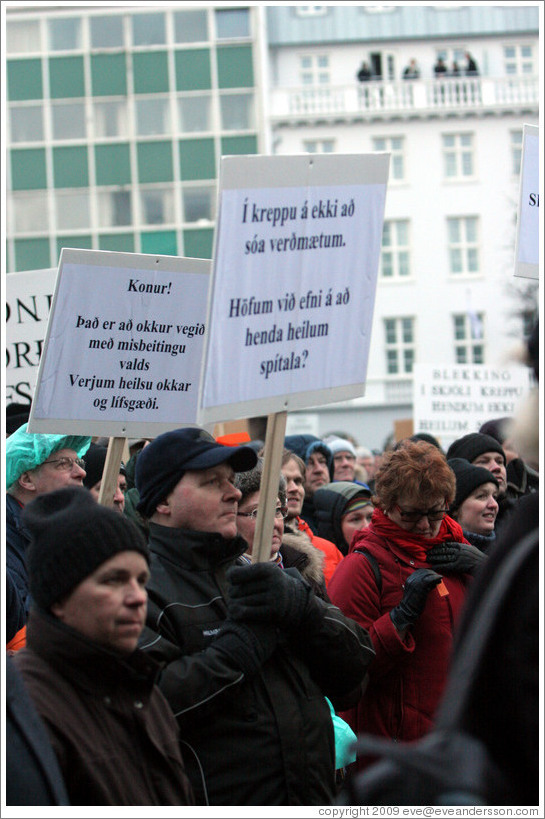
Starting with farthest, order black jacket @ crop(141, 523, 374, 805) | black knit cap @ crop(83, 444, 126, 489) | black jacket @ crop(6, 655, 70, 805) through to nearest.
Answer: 1. black knit cap @ crop(83, 444, 126, 489)
2. black jacket @ crop(141, 523, 374, 805)
3. black jacket @ crop(6, 655, 70, 805)

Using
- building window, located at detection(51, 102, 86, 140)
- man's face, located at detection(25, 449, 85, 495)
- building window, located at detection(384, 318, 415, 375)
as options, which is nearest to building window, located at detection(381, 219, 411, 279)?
building window, located at detection(384, 318, 415, 375)

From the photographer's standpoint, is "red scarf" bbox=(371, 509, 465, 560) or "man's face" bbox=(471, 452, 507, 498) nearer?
"red scarf" bbox=(371, 509, 465, 560)

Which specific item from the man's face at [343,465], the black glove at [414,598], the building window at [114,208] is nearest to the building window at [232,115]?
the building window at [114,208]

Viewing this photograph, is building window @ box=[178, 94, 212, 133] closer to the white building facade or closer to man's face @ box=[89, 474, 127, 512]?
the white building facade

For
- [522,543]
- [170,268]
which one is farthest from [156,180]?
[522,543]

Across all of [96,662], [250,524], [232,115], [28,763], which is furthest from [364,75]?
[28,763]

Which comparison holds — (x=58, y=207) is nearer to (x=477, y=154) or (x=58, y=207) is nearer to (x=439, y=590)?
(x=477, y=154)

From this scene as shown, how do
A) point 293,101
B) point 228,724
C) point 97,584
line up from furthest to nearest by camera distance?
point 293,101
point 228,724
point 97,584

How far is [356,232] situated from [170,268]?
0.91m

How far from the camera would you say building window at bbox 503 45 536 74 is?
45.2 metres

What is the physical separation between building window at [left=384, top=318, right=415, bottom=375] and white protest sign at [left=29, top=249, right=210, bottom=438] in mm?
36938

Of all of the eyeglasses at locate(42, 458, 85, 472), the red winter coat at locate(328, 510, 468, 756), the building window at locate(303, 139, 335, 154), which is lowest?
the red winter coat at locate(328, 510, 468, 756)

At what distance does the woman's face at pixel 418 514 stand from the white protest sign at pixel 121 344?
0.84 m

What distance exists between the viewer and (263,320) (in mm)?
3133
